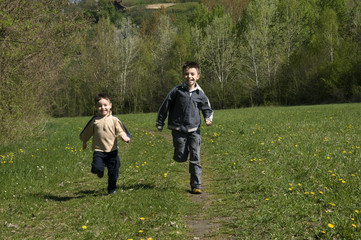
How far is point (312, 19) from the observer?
2272 inches

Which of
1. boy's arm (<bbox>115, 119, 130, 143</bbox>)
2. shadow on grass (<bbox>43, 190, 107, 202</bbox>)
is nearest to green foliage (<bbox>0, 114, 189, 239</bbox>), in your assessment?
shadow on grass (<bbox>43, 190, 107, 202</bbox>)

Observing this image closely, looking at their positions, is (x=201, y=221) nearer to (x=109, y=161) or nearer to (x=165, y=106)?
(x=109, y=161)

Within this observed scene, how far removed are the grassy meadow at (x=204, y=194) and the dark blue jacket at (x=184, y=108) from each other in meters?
1.37

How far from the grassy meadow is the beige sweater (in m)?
0.99

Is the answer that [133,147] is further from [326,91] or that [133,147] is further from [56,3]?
[326,91]

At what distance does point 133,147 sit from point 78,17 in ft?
25.6

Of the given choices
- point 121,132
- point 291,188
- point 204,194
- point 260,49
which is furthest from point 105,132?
point 260,49

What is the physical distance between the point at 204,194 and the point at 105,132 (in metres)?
2.32

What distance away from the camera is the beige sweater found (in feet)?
21.6

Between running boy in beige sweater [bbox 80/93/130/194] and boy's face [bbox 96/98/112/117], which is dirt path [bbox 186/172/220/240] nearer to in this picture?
running boy in beige sweater [bbox 80/93/130/194]

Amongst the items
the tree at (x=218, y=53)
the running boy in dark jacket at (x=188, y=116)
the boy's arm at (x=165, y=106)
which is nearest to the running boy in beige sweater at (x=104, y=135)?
the boy's arm at (x=165, y=106)

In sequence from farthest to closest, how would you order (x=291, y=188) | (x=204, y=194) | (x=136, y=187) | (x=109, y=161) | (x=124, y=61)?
(x=124, y=61) → (x=136, y=187) → (x=204, y=194) → (x=109, y=161) → (x=291, y=188)

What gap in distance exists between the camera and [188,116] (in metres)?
6.83

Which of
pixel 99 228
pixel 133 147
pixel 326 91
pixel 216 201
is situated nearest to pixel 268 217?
pixel 216 201
